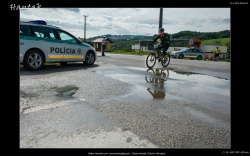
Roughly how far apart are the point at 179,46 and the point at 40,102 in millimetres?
53689

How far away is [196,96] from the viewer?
15.2 feet

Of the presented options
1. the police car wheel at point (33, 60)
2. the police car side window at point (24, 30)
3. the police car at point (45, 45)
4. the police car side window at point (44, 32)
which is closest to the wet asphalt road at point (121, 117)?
the police car wheel at point (33, 60)

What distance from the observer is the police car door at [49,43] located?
7.65 meters

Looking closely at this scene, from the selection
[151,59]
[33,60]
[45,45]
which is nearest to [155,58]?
[151,59]

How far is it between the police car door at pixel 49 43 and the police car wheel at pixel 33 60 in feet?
0.88

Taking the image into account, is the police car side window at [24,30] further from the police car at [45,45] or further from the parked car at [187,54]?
the parked car at [187,54]

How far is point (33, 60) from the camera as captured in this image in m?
7.44

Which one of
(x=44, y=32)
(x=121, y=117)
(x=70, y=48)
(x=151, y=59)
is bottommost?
(x=121, y=117)

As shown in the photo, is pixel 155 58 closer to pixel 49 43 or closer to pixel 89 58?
→ pixel 89 58

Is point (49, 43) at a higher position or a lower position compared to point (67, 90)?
higher

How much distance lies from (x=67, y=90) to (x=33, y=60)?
3498 mm

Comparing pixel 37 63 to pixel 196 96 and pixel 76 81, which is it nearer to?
pixel 76 81

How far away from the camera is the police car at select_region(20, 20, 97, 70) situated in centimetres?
720
